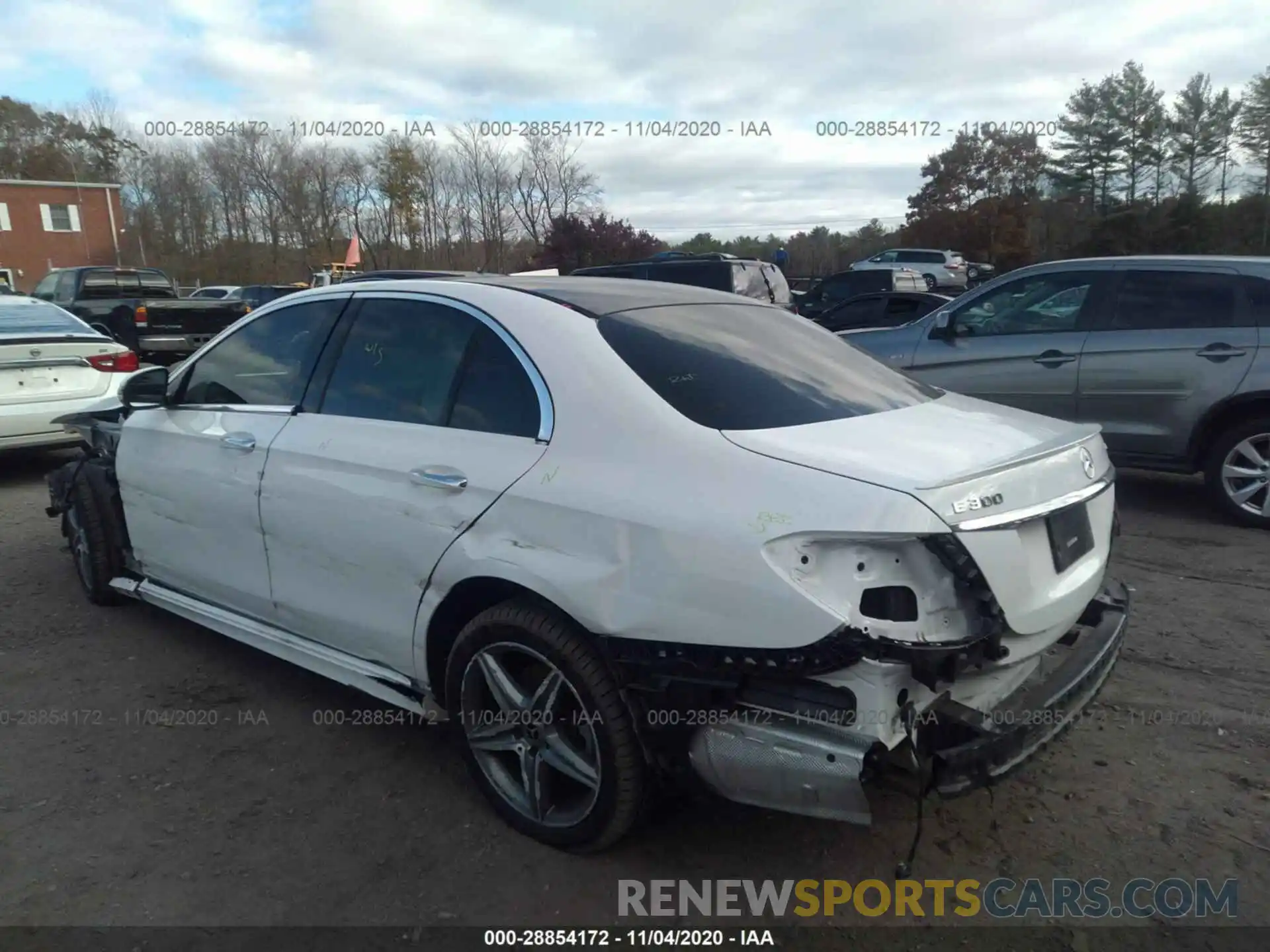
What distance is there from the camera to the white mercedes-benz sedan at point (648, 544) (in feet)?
7.15

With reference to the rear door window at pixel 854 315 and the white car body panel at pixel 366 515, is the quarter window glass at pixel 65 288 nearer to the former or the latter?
the rear door window at pixel 854 315

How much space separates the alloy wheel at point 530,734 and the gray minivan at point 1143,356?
11.9ft

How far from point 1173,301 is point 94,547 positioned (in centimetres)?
677

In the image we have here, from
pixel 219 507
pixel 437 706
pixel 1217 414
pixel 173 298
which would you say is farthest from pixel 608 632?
pixel 173 298

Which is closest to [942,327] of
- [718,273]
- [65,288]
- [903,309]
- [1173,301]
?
[1173,301]

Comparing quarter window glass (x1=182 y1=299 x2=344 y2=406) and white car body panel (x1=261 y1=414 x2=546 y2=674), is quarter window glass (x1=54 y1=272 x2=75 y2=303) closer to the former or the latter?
quarter window glass (x1=182 y1=299 x2=344 y2=406)

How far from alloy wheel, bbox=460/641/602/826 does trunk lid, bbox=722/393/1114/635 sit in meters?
0.93

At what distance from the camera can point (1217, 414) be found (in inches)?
235

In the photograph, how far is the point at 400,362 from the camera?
324 cm

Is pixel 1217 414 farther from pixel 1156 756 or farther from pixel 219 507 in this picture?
pixel 219 507

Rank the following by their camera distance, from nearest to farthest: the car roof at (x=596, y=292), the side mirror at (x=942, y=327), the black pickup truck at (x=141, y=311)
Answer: the car roof at (x=596, y=292), the side mirror at (x=942, y=327), the black pickup truck at (x=141, y=311)

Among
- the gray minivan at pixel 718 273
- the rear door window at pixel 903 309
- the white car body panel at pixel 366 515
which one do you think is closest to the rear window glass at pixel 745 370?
the white car body panel at pixel 366 515

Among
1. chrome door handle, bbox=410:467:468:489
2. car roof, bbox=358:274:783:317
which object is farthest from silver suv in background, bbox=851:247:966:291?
chrome door handle, bbox=410:467:468:489

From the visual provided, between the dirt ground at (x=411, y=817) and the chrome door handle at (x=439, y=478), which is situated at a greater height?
the chrome door handle at (x=439, y=478)
